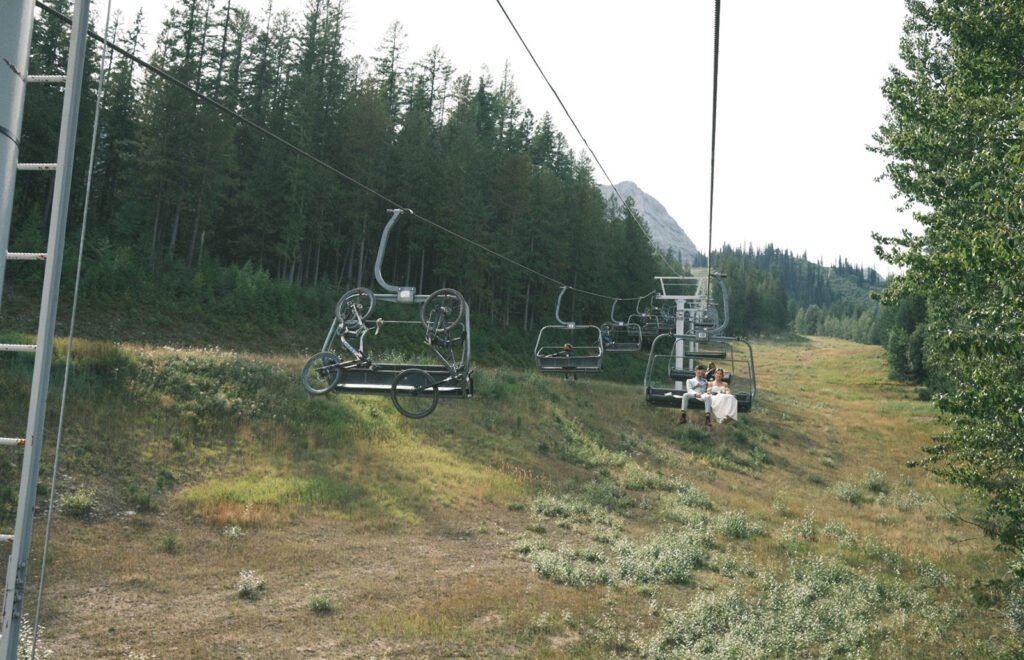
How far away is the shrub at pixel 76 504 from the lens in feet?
54.5

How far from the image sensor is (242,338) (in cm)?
3694

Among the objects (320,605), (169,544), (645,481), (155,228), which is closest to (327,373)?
(320,605)

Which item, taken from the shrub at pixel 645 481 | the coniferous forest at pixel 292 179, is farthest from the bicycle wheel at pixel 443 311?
the coniferous forest at pixel 292 179

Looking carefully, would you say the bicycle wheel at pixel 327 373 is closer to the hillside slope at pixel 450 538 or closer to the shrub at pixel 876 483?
the hillside slope at pixel 450 538

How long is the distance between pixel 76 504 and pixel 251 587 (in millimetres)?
6126

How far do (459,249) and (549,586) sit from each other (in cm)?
3883

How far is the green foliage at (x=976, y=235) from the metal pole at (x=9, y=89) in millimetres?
8699

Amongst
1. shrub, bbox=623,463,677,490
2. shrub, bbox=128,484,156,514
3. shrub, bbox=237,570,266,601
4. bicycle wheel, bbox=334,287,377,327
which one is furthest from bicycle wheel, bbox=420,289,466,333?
shrub, bbox=623,463,677,490

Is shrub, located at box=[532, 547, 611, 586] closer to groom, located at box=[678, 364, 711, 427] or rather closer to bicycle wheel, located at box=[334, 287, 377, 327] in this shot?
groom, located at box=[678, 364, 711, 427]

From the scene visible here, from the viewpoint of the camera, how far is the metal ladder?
3.20 m

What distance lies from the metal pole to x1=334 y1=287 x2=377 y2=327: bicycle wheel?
32.8 feet

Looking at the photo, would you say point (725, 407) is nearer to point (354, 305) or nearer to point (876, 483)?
point (354, 305)

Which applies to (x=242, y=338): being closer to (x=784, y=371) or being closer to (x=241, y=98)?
(x=241, y=98)

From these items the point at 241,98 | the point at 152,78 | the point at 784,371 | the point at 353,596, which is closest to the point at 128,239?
the point at 152,78
